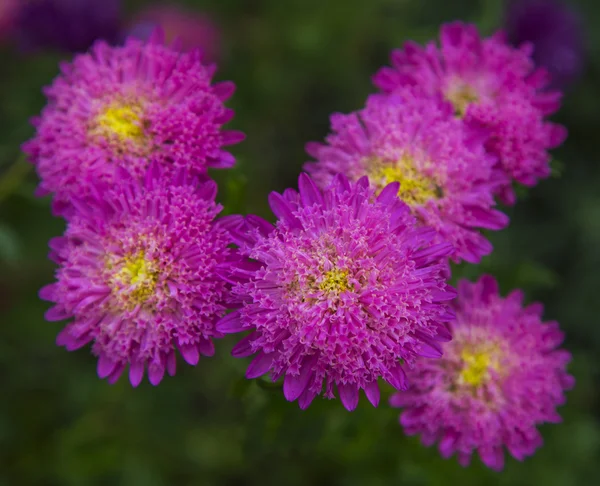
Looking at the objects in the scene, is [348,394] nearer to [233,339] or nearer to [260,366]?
[260,366]

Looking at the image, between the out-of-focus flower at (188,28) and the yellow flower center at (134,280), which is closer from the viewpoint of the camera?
the yellow flower center at (134,280)

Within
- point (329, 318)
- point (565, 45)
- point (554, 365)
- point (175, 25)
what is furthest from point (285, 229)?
point (175, 25)

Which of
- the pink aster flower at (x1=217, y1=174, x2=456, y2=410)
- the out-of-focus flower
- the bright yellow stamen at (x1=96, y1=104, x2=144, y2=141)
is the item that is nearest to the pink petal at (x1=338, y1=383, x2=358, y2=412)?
the pink aster flower at (x1=217, y1=174, x2=456, y2=410)

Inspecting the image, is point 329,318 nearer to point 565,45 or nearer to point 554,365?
point 554,365

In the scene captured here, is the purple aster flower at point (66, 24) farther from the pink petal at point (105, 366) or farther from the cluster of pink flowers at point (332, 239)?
the pink petal at point (105, 366)

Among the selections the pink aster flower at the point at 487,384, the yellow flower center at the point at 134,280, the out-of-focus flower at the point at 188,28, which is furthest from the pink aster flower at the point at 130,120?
the out-of-focus flower at the point at 188,28

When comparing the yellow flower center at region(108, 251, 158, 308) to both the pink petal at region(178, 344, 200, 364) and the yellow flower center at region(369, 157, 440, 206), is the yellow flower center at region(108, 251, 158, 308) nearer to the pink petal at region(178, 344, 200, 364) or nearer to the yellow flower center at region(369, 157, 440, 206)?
the pink petal at region(178, 344, 200, 364)
